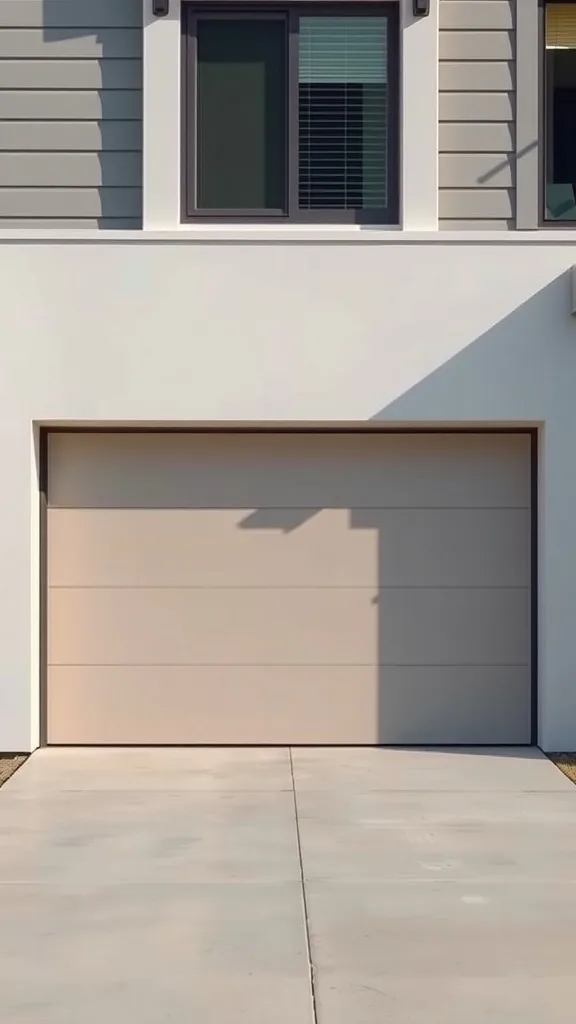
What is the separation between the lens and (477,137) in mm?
8695

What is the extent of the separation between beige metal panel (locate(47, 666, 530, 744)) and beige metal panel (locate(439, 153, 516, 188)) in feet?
11.5

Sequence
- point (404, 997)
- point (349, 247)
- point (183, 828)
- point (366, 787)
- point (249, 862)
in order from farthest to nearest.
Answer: point (349, 247)
point (366, 787)
point (183, 828)
point (249, 862)
point (404, 997)

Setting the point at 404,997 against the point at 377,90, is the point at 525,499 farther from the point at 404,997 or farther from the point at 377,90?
the point at 404,997

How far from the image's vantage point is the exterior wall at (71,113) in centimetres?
865

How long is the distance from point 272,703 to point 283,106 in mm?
4330

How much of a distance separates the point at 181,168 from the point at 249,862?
16.4 feet

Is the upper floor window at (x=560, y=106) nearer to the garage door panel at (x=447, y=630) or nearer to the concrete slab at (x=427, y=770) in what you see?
the garage door panel at (x=447, y=630)

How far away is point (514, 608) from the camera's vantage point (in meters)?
8.80

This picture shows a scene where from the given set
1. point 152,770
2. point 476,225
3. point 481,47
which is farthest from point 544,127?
point 152,770

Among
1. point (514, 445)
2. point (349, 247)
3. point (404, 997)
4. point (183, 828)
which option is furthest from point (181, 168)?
point (404, 997)

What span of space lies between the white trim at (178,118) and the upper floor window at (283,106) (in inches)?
5.1

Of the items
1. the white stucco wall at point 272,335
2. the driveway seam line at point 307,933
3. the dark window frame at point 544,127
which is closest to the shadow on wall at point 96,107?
the white stucco wall at point 272,335

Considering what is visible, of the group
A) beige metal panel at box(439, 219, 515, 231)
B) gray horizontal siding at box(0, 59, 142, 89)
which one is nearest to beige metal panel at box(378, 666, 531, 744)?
beige metal panel at box(439, 219, 515, 231)

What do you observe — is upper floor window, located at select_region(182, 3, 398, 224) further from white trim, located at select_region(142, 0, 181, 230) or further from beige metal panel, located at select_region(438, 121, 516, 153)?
beige metal panel, located at select_region(438, 121, 516, 153)
